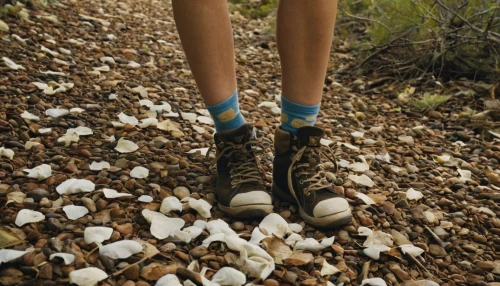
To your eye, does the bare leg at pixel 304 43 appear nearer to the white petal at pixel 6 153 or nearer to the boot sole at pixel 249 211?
the boot sole at pixel 249 211

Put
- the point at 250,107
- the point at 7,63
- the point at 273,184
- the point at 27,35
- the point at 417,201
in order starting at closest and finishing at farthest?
the point at 273,184 → the point at 417,201 → the point at 7,63 → the point at 250,107 → the point at 27,35

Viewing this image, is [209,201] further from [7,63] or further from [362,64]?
[362,64]

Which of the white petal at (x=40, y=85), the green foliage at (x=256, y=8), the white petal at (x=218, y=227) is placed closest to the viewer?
the white petal at (x=218, y=227)

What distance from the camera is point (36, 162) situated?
6.06 ft

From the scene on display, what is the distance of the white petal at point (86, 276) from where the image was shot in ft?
4.10

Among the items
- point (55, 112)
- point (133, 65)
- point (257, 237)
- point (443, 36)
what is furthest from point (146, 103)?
point (443, 36)

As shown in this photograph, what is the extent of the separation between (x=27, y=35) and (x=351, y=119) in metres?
2.05

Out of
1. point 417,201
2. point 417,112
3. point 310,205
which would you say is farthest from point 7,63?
point 417,112

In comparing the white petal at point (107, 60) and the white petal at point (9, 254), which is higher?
the white petal at point (9, 254)

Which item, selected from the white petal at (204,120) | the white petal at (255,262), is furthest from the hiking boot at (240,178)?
the white petal at (204,120)

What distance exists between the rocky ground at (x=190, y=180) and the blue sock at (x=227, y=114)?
25cm

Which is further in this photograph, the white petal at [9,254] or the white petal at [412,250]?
the white petal at [412,250]

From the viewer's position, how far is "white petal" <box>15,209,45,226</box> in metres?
1.47

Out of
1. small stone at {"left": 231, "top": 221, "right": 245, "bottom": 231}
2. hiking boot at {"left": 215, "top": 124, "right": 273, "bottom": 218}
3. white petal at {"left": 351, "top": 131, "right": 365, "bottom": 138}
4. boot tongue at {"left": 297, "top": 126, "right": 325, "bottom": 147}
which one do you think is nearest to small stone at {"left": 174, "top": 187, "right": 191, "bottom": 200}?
hiking boot at {"left": 215, "top": 124, "right": 273, "bottom": 218}
